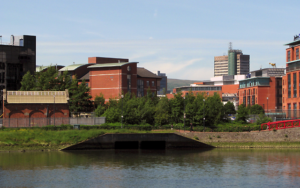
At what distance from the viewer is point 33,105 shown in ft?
257

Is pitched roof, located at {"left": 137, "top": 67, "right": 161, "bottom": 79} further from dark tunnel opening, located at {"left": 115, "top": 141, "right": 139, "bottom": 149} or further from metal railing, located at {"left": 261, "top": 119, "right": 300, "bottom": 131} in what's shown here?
metal railing, located at {"left": 261, "top": 119, "right": 300, "bottom": 131}

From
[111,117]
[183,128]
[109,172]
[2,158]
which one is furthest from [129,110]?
[109,172]

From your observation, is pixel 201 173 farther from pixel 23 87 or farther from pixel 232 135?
pixel 23 87

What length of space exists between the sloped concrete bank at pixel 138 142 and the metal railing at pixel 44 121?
33.7 feet

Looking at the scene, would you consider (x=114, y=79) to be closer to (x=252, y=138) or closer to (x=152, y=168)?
→ (x=252, y=138)

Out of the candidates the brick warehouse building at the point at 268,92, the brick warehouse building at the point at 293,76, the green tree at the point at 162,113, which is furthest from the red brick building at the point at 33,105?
the brick warehouse building at the point at 268,92

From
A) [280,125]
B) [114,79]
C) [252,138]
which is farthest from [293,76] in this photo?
[252,138]

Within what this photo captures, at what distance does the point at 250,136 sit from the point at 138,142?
19.7m

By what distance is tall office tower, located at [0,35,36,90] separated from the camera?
103125 millimetres

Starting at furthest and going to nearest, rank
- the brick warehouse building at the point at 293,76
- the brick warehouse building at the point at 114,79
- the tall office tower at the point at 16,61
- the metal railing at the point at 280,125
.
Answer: the brick warehouse building at the point at 114,79, the brick warehouse building at the point at 293,76, the tall office tower at the point at 16,61, the metal railing at the point at 280,125

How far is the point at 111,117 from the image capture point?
81.4 m

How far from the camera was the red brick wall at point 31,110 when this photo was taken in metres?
77.1

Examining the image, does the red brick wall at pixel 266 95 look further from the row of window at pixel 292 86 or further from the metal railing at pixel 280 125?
the metal railing at pixel 280 125

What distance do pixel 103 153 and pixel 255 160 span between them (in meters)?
23.3
